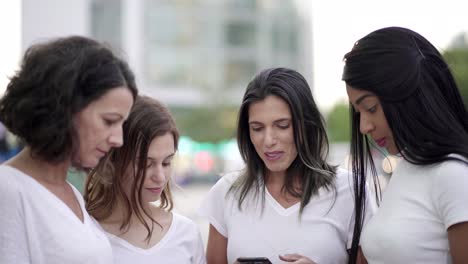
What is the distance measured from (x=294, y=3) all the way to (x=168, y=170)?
183 ft

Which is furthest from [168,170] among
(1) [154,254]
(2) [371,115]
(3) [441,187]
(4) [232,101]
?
(4) [232,101]

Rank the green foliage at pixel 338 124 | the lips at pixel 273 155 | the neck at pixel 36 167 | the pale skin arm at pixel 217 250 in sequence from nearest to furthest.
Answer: the neck at pixel 36 167 → the lips at pixel 273 155 → the pale skin arm at pixel 217 250 → the green foliage at pixel 338 124

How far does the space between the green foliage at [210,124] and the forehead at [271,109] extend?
40637 millimetres

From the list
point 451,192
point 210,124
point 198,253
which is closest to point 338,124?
point 210,124

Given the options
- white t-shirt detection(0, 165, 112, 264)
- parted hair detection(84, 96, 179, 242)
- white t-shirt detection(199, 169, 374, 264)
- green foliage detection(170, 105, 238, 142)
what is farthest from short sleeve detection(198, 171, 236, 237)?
green foliage detection(170, 105, 238, 142)

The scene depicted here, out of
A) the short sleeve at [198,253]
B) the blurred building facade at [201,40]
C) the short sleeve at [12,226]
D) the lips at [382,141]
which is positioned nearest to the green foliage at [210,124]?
the blurred building facade at [201,40]

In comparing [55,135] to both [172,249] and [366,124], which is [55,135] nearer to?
[172,249]

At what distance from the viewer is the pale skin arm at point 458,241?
7.82ft

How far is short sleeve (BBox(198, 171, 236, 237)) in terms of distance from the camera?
3365 mm

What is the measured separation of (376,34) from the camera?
2.68 meters

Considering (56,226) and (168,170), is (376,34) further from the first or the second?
(56,226)

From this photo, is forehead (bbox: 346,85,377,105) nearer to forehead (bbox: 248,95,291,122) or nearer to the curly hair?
forehead (bbox: 248,95,291,122)

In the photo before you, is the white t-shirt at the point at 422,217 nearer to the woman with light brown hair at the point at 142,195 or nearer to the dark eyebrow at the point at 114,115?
the woman with light brown hair at the point at 142,195

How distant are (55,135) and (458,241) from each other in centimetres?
134
